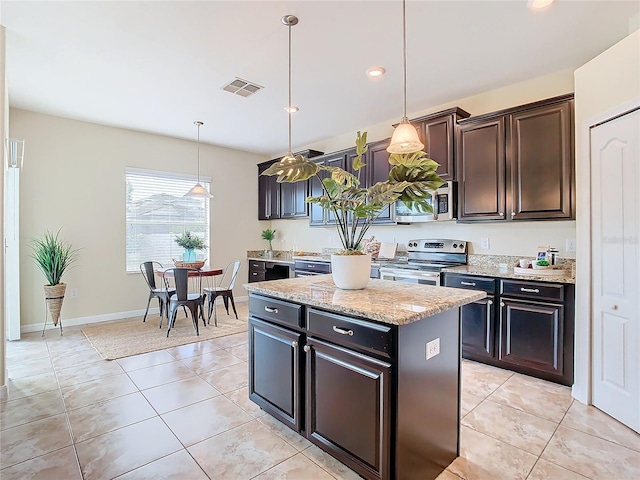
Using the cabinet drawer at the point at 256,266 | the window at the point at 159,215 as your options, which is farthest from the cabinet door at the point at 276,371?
the cabinet drawer at the point at 256,266

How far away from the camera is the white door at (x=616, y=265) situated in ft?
7.17

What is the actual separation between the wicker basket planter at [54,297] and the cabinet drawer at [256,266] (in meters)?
2.88

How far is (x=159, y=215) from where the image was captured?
5.43m

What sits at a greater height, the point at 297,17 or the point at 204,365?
the point at 297,17

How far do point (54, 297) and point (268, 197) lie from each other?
3.51m

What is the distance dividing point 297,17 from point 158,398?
2.99m

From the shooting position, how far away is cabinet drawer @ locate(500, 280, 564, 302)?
109 inches

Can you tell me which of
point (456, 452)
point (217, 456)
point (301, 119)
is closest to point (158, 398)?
point (217, 456)

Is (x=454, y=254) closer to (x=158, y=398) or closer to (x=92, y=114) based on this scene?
(x=158, y=398)

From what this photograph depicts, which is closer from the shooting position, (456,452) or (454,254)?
(456,452)

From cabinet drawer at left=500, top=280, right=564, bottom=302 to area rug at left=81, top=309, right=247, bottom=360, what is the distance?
10.1ft

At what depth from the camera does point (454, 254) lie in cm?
394

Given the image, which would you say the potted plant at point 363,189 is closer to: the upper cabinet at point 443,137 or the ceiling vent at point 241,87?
the upper cabinet at point 443,137

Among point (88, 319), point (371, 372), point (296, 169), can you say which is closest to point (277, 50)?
point (296, 169)
